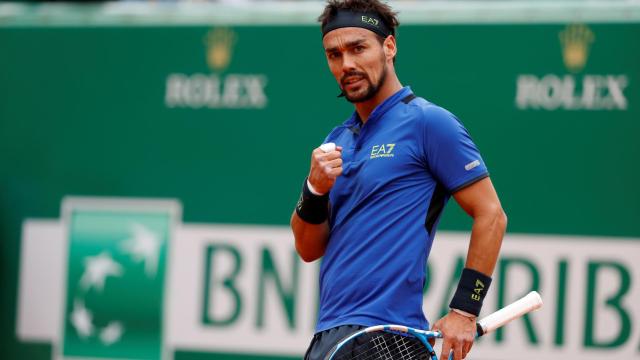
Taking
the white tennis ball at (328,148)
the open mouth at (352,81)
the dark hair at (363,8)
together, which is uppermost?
the dark hair at (363,8)

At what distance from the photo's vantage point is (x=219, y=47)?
22.1 ft

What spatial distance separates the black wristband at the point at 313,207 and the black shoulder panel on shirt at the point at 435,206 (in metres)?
0.34

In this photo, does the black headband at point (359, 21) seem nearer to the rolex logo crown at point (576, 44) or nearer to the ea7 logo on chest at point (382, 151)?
the ea7 logo on chest at point (382, 151)

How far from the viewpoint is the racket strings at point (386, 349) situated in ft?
11.3

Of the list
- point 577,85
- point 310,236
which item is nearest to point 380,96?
point 310,236

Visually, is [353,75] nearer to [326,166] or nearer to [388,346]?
[326,166]

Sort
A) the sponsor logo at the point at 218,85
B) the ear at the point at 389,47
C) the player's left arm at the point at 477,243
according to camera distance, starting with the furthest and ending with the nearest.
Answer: the sponsor logo at the point at 218,85, the ear at the point at 389,47, the player's left arm at the point at 477,243

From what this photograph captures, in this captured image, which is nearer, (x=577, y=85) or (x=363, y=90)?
(x=363, y=90)

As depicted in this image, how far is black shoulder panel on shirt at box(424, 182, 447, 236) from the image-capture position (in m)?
3.54

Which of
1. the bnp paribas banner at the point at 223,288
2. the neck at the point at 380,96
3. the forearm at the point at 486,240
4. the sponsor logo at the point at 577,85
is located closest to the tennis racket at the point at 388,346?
the forearm at the point at 486,240

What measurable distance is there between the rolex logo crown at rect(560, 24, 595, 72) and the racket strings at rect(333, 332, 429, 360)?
9.71ft

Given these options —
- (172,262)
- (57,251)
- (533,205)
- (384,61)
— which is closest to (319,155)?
(384,61)

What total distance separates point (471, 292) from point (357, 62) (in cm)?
84

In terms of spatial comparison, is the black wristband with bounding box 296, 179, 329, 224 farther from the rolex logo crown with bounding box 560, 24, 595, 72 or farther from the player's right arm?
the rolex logo crown with bounding box 560, 24, 595, 72
